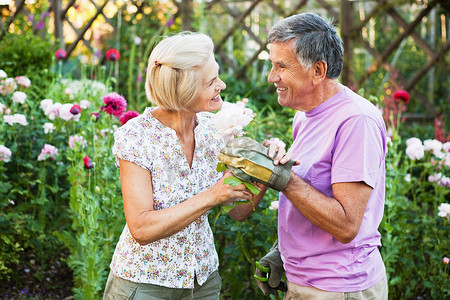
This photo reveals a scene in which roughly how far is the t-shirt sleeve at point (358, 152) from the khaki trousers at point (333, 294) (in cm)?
38

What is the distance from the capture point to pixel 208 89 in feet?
6.07

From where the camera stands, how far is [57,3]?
7.61 metres

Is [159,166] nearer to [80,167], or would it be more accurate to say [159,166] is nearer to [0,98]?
[80,167]

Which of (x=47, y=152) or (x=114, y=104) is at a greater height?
(x=114, y=104)

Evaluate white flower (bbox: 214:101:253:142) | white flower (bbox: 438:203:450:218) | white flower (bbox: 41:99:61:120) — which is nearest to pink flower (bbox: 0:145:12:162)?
white flower (bbox: 41:99:61:120)

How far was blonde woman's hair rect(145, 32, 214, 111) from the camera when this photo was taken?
5.82ft

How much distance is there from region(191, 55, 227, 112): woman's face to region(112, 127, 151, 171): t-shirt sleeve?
0.73 feet

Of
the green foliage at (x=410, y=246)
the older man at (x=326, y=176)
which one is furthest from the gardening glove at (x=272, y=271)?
the green foliage at (x=410, y=246)

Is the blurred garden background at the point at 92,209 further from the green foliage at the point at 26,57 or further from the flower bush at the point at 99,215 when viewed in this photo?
the green foliage at the point at 26,57

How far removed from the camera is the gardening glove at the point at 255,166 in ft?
5.30

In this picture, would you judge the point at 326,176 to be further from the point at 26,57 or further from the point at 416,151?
the point at 26,57

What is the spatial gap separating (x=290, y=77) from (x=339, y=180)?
0.43 meters

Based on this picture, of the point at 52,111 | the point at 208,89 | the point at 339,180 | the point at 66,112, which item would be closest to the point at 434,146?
the point at 339,180

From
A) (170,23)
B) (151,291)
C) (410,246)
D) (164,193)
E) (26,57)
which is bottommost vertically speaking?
(410,246)
